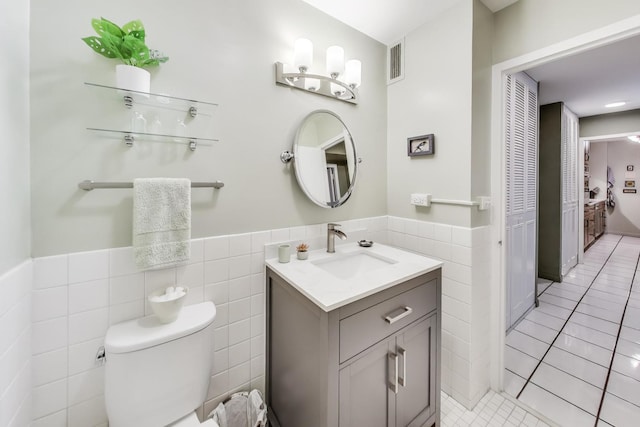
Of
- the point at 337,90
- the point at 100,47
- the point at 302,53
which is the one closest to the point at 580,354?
the point at 337,90

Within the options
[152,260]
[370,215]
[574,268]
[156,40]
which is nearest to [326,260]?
Result: [370,215]

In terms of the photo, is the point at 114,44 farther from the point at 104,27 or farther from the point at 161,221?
the point at 161,221

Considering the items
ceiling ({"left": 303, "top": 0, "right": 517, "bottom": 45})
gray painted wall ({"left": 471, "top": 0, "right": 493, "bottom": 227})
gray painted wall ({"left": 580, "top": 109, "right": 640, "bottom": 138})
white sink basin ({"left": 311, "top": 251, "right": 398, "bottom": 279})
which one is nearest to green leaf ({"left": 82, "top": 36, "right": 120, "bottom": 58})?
ceiling ({"left": 303, "top": 0, "right": 517, "bottom": 45})

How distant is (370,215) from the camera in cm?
190

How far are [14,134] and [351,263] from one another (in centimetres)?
148

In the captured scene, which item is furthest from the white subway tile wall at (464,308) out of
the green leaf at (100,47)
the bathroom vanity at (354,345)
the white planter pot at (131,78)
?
the green leaf at (100,47)

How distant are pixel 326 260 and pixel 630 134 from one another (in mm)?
5028

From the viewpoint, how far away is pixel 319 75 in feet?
4.85

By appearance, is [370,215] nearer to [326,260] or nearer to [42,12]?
[326,260]

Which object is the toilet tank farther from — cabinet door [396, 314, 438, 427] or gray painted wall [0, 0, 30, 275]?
cabinet door [396, 314, 438, 427]

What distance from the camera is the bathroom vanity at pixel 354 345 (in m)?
0.96

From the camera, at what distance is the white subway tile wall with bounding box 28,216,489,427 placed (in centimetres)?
92

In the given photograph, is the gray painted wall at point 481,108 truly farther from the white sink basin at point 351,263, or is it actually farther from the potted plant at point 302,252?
the potted plant at point 302,252

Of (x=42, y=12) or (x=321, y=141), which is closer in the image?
(x=42, y=12)
